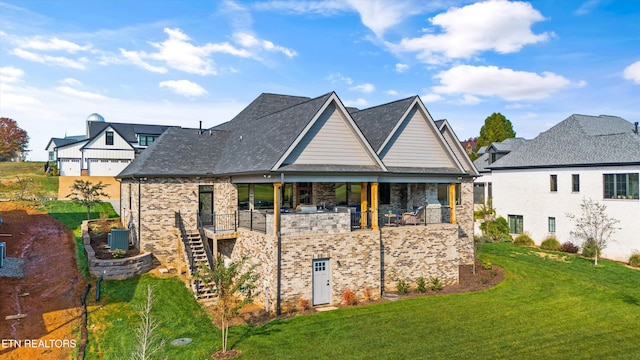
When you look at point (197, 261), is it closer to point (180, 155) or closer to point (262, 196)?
point (262, 196)

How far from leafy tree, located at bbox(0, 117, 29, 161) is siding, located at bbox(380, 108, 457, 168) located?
85.5 meters

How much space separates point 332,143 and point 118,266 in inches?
449

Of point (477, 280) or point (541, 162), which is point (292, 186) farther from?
point (541, 162)

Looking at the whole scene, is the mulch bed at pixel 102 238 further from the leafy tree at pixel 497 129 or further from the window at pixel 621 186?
the leafy tree at pixel 497 129

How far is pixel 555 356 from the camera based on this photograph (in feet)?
41.7

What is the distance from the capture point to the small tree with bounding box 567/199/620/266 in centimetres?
2888

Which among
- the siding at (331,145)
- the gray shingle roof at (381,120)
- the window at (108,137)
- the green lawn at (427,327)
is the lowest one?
the green lawn at (427,327)

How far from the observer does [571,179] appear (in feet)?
106

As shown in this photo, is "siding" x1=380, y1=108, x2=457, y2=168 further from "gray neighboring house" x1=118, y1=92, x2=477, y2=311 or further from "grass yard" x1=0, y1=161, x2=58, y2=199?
"grass yard" x1=0, y1=161, x2=58, y2=199

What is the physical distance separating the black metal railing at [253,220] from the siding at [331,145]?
283 cm

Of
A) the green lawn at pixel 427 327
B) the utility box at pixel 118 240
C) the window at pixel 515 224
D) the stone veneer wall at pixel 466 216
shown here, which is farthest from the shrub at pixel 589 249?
the utility box at pixel 118 240

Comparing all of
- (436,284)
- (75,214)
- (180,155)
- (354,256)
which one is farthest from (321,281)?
(75,214)

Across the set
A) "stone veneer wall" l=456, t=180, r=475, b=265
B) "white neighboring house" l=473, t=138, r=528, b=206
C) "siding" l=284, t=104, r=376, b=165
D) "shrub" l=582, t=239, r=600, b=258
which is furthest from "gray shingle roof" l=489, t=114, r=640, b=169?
"siding" l=284, t=104, r=376, b=165

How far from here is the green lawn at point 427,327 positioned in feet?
42.9
